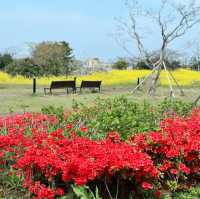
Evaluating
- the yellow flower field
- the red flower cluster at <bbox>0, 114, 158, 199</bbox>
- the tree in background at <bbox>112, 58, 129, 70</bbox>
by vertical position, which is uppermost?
the tree in background at <bbox>112, 58, 129, 70</bbox>

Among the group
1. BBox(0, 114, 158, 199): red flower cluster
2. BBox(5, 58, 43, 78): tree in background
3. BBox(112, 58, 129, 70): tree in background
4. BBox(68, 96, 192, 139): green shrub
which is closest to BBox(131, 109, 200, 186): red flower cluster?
BBox(0, 114, 158, 199): red flower cluster

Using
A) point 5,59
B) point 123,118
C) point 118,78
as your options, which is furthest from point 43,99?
point 5,59

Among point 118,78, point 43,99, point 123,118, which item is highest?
point 123,118

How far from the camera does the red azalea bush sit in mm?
4965

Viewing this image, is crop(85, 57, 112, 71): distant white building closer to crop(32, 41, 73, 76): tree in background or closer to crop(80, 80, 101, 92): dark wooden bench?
crop(32, 41, 73, 76): tree in background

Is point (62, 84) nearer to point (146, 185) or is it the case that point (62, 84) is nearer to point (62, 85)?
point (62, 85)

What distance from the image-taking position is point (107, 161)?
197 inches

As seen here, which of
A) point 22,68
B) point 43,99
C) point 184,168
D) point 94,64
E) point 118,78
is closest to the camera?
point 184,168

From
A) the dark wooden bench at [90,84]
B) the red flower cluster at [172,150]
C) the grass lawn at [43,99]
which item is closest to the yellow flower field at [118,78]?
the dark wooden bench at [90,84]

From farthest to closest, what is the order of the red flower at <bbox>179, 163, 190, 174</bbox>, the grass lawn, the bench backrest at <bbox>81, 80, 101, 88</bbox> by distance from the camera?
the bench backrest at <bbox>81, 80, 101, 88</bbox> → the grass lawn → the red flower at <bbox>179, 163, 190, 174</bbox>

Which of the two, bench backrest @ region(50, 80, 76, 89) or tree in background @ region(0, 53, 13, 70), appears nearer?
bench backrest @ region(50, 80, 76, 89)

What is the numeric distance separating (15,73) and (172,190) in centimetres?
3946

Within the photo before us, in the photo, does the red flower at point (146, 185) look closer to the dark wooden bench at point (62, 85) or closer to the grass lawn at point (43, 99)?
the grass lawn at point (43, 99)

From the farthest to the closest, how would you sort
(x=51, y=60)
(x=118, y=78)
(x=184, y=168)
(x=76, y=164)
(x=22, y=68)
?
(x=51, y=60), (x=22, y=68), (x=118, y=78), (x=184, y=168), (x=76, y=164)
